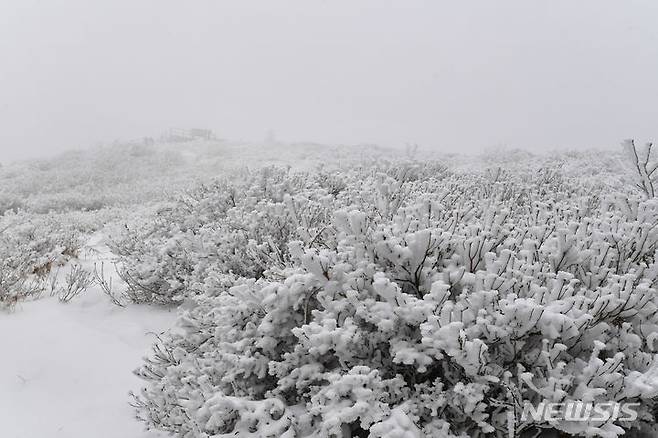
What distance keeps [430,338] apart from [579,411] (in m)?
0.61

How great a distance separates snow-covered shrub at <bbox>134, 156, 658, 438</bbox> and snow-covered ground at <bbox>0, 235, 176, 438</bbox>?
70 centimetres

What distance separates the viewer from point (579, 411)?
173 cm

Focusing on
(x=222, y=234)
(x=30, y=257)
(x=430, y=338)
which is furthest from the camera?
(x=30, y=257)

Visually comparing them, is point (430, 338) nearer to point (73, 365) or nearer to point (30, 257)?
point (73, 365)

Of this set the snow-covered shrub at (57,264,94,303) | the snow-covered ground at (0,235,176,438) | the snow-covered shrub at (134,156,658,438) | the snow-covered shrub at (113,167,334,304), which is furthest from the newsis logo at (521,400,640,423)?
the snow-covered shrub at (57,264,94,303)

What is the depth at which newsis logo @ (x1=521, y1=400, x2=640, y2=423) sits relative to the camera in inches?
67.8

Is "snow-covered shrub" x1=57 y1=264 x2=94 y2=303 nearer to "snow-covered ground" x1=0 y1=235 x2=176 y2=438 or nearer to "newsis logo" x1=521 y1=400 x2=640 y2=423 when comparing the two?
"snow-covered ground" x1=0 y1=235 x2=176 y2=438

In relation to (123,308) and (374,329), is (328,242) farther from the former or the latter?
(123,308)

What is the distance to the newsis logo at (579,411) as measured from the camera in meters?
1.72

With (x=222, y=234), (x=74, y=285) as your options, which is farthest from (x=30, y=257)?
(x=222, y=234)

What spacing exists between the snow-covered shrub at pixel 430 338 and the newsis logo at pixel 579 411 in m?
0.03

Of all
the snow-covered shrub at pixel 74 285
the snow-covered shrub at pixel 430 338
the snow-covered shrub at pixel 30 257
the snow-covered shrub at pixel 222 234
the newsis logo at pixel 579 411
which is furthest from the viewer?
the snow-covered shrub at pixel 74 285

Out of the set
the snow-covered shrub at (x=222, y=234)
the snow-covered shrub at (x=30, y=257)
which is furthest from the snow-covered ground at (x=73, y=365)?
the snow-covered shrub at (x=222, y=234)

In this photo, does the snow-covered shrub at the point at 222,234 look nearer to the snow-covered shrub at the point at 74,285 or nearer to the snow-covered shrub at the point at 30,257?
the snow-covered shrub at the point at 74,285
